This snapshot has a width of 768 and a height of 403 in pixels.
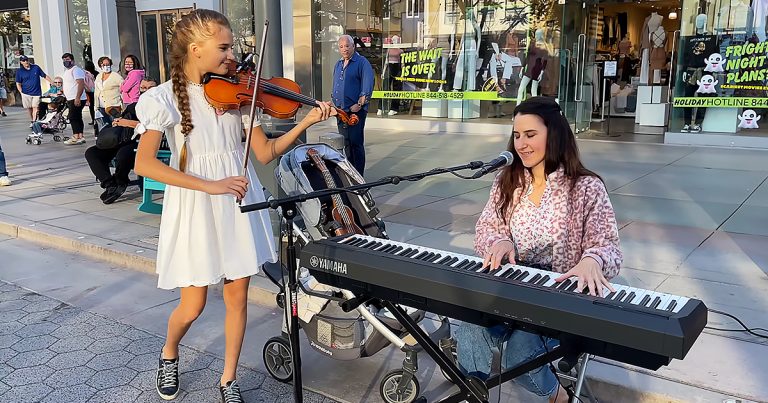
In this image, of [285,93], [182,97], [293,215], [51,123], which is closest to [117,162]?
[285,93]

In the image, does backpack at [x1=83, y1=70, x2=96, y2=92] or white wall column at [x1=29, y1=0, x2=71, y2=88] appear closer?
backpack at [x1=83, y1=70, x2=96, y2=92]

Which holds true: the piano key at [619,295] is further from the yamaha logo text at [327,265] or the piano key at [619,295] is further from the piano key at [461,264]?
the yamaha logo text at [327,265]

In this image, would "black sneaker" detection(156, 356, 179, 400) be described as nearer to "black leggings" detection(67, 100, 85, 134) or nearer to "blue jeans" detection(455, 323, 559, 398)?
"blue jeans" detection(455, 323, 559, 398)

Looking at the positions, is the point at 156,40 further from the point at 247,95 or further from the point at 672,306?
the point at 672,306

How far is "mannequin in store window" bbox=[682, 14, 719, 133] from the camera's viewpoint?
11922 mm

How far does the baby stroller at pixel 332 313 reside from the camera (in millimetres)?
3297

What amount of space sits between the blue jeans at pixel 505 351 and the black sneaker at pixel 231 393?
1287 millimetres

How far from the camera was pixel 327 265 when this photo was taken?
8.29 ft

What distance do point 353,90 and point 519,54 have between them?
765cm

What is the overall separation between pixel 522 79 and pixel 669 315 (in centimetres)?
1347

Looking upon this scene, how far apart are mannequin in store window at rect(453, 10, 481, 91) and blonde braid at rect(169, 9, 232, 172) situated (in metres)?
13.0

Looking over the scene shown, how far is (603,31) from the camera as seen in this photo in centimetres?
1752

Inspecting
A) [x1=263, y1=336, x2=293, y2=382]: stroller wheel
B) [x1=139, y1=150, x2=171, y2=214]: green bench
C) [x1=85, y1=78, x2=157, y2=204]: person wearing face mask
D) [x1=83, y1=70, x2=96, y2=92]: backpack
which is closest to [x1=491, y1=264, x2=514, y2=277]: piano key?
[x1=263, y1=336, x2=293, y2=382]: stroller wheel

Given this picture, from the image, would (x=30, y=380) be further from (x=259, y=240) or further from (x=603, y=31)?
(x=603, y=31)
